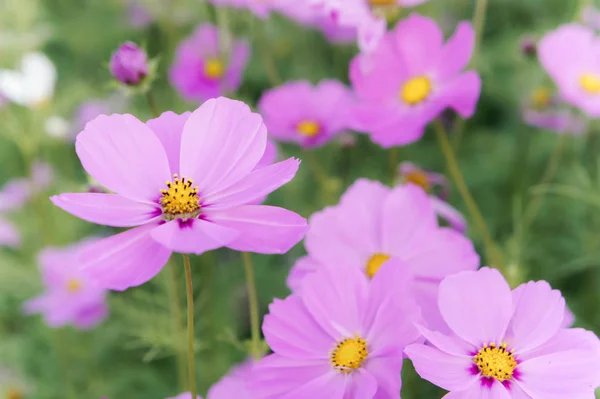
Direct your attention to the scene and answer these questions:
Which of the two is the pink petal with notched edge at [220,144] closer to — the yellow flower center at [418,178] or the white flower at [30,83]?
the yellow flower center at [418,178]

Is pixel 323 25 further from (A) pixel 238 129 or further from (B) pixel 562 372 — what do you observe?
(B) pixel 562 372

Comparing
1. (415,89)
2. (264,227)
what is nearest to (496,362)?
(264,227)

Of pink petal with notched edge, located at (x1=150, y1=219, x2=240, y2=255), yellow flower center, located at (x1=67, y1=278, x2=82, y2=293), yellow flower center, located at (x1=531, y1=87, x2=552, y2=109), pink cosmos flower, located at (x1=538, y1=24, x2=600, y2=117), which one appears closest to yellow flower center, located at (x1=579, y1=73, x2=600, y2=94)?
pink cosmos flower, located at (x1=538, y1=24, x2=600, y2=117)

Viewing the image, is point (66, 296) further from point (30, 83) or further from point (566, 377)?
point (566, 377)

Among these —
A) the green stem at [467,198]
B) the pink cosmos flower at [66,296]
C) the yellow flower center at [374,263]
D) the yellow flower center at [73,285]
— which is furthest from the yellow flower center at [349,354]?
the yellow flower center at [73,285]

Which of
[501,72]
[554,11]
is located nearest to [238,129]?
[501,72]

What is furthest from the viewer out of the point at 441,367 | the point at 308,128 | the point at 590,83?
the point at 590,83

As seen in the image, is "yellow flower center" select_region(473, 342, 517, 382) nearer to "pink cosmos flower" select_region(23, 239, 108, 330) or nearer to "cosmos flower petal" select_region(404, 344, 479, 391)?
"cosmos flower petal" select_region(404, 344, 479, 391)
